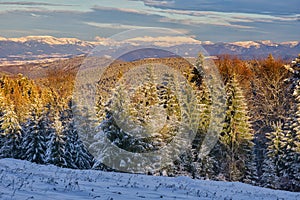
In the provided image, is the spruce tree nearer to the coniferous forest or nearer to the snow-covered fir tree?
the coniferous forest

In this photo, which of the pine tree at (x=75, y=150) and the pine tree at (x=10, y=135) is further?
the pine tree at (x=10, y=135)

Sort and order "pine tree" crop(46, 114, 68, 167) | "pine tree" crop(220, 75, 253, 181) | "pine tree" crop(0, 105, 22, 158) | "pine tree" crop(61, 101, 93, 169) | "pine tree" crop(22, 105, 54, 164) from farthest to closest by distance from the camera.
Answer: "pine tree" crop(0, 105, 22, 158) → "pine tree" crop(61, 101, 93, 169) → "pine tree" crop(22, 105, 54, 164) → "pine tree" crop(46, 114, 68, 167) → "pine tree" crop(220, 75, 253, 181)

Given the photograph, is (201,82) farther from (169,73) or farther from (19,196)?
(19,196)

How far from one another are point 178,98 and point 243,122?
7108 millimetres

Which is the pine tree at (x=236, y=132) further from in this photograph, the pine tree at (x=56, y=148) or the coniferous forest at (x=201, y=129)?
the pine tree at (x=56, y=148)

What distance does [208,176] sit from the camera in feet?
139

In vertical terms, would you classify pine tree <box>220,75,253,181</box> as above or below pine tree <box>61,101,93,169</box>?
above

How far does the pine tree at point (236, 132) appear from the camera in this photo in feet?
144

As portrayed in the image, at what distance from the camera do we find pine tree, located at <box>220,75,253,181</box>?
44.0 metres

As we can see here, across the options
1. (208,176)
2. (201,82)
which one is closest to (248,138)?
(208,176)

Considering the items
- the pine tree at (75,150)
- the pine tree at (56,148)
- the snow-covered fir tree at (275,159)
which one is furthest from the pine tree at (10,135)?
the snow-covered fir tree at (275,159)

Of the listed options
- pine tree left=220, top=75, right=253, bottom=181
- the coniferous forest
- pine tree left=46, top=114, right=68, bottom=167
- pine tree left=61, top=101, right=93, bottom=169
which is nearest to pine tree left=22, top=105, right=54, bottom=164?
the coniferous forest

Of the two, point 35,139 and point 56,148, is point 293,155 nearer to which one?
point 56,148

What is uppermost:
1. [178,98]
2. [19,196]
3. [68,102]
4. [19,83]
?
[19,196]
